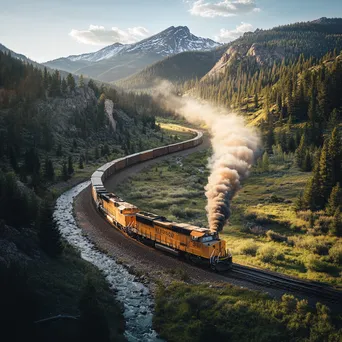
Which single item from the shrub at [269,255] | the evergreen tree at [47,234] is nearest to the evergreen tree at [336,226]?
the shrub at [269,255]

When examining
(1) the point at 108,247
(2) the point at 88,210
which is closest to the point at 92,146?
(2) the point at 88,210

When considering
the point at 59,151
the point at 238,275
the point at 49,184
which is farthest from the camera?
the point at 59,151

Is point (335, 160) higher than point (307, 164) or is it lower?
higher

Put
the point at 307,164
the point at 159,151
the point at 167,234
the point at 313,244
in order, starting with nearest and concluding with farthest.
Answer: the point at 167,234 < the point at 313,244 < the point at 307,164 < the point at 159,151

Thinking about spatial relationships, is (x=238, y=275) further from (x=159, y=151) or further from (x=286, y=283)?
(x=159, y=151)

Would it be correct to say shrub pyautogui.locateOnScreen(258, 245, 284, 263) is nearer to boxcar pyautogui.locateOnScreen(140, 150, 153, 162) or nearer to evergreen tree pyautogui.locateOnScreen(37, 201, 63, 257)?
evergreen tree pyautogui.locateOnScreen(37, 201, 63, 257)

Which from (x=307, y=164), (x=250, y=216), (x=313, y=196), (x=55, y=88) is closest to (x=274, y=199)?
(x=313, y=196)

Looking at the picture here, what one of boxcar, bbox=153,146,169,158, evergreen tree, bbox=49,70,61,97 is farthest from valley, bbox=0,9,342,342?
evergreen tree, bbox=49,70,61,97
